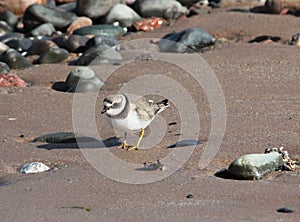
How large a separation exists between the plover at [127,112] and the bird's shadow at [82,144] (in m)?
0.18

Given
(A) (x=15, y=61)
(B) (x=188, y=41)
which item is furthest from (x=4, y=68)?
(B) (x=188, y=41)

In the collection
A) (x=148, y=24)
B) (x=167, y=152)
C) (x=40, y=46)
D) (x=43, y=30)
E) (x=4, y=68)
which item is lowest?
(x=43, y=30)

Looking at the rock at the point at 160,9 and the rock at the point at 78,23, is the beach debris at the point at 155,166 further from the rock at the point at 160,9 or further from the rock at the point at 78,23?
the rock at the point at 160,9

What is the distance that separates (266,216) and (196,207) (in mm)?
500

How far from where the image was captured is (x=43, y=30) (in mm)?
14125

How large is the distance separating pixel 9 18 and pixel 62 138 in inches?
353

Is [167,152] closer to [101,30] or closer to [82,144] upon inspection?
[82,144]

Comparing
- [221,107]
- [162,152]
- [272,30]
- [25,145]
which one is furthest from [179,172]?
[272,30]

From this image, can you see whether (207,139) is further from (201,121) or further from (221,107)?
(221,107)

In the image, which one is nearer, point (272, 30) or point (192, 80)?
point (192, 80)

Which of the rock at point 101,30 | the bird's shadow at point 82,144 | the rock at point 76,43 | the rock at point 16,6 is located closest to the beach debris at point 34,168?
the bird's shadow at point 82,144

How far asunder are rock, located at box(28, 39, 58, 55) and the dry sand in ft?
4.60

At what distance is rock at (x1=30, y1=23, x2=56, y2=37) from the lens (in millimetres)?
14023

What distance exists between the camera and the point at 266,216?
477cm
